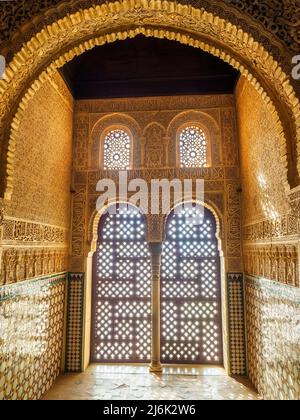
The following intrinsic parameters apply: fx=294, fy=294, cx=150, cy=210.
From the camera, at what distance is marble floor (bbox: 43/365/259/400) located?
190 inches

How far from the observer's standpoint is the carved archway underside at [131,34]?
2945 mm

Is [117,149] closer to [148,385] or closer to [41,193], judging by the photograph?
[41,193]

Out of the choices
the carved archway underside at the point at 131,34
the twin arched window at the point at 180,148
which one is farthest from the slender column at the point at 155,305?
the carved archway underside at the point at 131,34

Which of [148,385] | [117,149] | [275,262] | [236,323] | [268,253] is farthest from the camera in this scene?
[117,149]

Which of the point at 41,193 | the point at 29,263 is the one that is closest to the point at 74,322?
the point at 29,263

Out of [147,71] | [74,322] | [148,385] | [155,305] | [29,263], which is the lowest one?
[148,385]

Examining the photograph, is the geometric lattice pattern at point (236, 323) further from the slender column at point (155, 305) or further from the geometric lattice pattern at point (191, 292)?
the slender column at point (155, 305)

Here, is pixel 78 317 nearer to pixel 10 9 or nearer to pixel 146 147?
pixel 146 147

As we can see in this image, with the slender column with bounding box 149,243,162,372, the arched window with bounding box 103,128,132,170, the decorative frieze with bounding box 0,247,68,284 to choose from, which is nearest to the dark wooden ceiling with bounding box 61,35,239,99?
the arched window with bounding box 103,128,132,170

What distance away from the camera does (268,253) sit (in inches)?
172

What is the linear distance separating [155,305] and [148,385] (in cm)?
142

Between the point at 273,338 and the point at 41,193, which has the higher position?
the point at 41,193

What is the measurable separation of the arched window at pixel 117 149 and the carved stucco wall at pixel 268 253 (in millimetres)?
2394

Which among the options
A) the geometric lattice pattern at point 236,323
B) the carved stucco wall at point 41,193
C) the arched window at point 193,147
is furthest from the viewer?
the arched window at point 193,147
